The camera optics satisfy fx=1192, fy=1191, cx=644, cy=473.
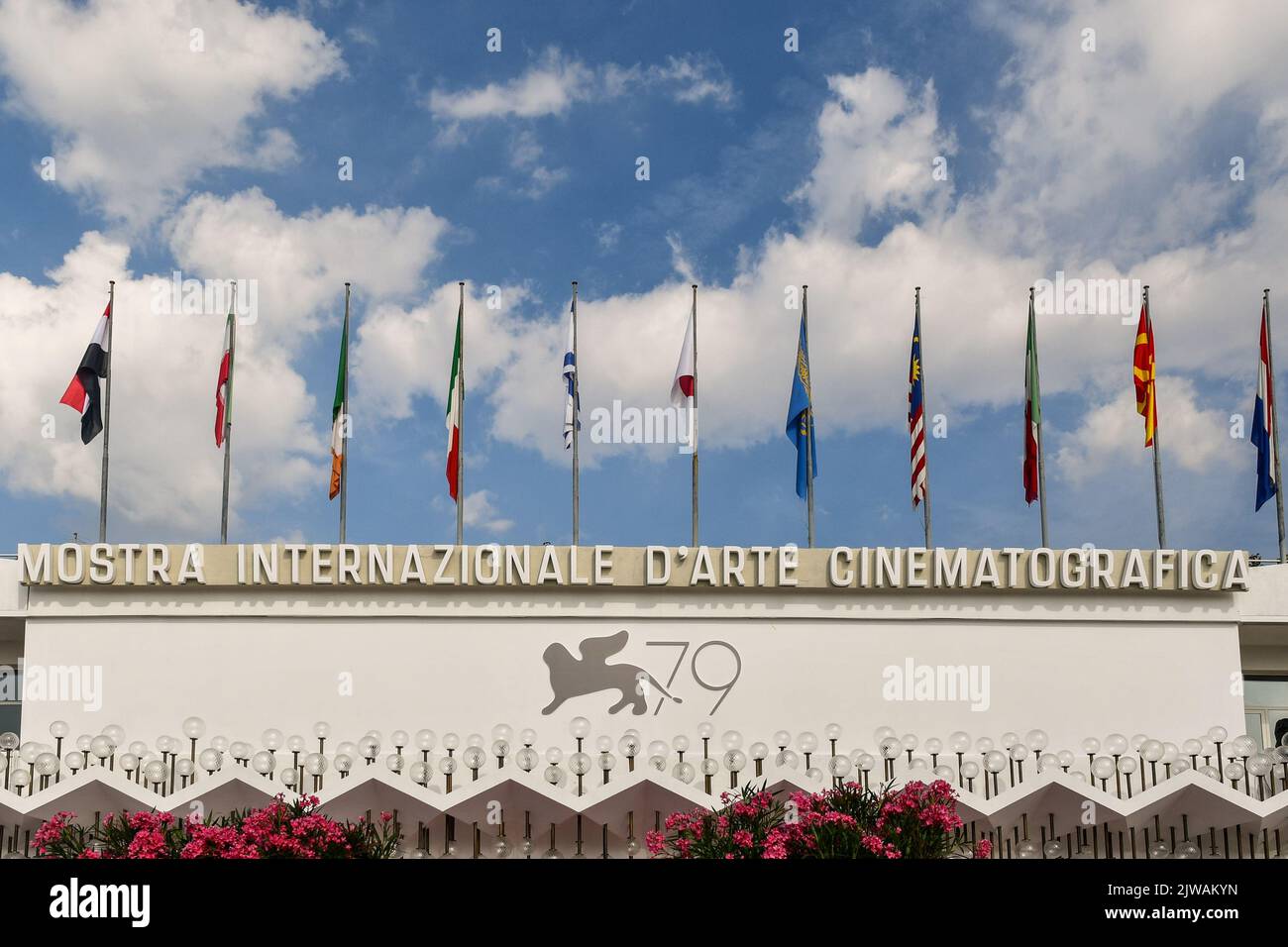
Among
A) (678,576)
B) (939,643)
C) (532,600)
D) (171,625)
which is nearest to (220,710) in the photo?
(171,625)

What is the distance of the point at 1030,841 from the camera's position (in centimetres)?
1827

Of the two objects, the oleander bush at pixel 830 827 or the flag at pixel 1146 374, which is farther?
the flag at pixel 1146 374

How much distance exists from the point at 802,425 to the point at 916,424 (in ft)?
7.03

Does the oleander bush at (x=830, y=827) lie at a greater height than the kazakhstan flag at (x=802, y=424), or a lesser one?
lesser

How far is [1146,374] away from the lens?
74.6 ft

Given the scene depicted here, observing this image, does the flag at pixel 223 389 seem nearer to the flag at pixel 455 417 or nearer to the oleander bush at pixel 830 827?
the flag at pixel 455 417

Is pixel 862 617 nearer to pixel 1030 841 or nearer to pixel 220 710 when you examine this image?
pixel 1030 841

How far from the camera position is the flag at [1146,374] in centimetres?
2267

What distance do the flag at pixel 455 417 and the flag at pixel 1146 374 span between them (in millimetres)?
12955

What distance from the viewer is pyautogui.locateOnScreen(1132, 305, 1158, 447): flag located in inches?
893

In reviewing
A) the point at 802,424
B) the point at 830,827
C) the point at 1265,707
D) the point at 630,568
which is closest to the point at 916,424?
the point at 802,424

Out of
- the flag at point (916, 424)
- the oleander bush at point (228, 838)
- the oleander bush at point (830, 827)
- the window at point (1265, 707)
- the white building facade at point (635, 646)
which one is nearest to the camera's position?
the oleander bush at point (228, 838)

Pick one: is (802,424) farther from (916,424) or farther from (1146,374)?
(1146,374)

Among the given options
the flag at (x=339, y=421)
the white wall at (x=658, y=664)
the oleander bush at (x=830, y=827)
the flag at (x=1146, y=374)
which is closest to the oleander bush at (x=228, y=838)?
the oleander bush at (x=830, y=827)
